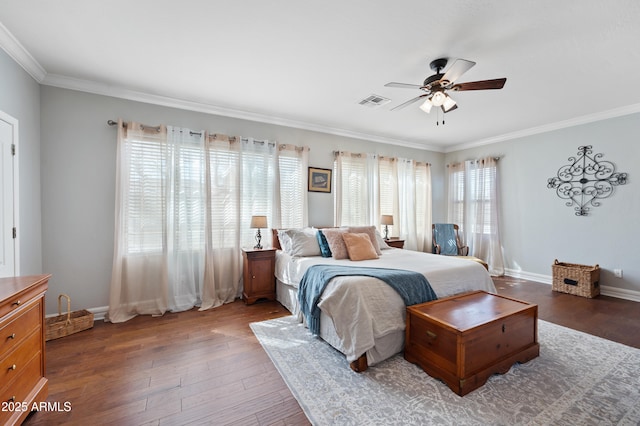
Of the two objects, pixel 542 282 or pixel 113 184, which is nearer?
pixel 113 184

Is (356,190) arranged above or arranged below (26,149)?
below

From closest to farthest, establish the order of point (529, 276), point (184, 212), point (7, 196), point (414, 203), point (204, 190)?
point (7, 196) → point (184, 212) → point (204, 190) → point (529, 276) → point (414, 203)

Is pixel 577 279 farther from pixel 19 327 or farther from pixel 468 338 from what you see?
pixel 19 327

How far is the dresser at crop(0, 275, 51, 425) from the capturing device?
1377mm

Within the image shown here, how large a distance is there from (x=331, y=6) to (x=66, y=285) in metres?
3.85

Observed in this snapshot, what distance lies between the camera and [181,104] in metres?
3.53

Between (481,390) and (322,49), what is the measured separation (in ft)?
9.78

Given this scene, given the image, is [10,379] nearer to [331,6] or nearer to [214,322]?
[214,322]

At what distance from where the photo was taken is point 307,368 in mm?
2166

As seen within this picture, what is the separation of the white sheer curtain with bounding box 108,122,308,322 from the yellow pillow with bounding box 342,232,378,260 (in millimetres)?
1230

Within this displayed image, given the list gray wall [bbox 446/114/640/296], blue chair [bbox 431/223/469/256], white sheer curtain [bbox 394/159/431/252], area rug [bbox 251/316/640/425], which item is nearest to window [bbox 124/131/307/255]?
area rug [bbox 251/316/640/425]

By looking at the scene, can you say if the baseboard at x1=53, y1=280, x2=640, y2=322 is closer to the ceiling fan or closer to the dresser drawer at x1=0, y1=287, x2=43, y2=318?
the dresser drawer at x1=0, y1=287, x2=43, y2=318

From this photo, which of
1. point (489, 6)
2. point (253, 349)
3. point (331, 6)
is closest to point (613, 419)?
point (253, 349)

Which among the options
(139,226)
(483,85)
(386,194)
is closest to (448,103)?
(483,85)
